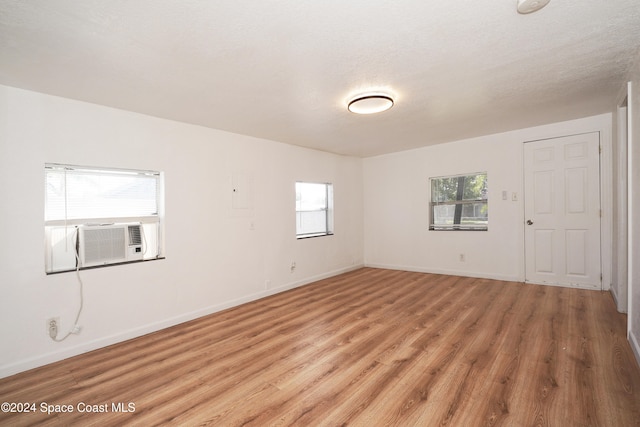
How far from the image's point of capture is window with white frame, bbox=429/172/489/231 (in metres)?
5.19

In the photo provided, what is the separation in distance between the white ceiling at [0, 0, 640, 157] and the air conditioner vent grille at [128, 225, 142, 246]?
4.31ft

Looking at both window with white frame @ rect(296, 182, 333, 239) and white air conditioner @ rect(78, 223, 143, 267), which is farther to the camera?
window with white frame @ rect(296, 182, 333, 239)

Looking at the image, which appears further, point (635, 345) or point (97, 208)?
point (97, 208)

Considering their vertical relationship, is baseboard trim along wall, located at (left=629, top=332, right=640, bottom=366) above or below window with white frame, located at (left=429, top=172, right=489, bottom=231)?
below

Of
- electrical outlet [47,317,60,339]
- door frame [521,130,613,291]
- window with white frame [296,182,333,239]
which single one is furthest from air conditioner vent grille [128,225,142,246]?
door frame [521,130,613,291]

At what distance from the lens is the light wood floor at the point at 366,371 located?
1.82 meters

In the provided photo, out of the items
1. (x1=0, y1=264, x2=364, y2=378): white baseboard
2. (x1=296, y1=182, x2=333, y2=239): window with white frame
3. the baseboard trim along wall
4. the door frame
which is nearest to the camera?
the baseboard trim along wall

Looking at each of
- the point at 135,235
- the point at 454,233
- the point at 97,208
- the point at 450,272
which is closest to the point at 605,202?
the point at 454,233

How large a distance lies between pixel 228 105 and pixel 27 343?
9.43 ft

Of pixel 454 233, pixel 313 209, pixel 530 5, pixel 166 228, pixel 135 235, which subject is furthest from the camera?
pixel 313 209

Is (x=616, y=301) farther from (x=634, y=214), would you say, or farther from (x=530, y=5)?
(x=530, y=5)

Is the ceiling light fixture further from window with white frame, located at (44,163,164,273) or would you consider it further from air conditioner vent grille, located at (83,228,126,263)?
air conditioner vent grille, located at (83,228,126,263)

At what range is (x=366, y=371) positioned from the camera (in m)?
2.29

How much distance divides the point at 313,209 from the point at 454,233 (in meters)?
2.72
